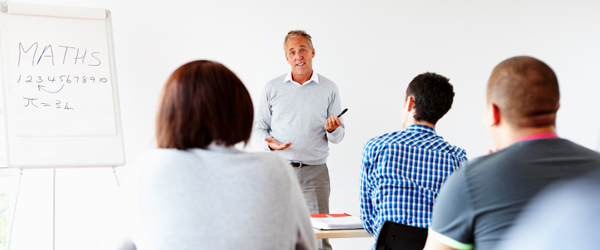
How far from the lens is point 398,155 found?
171 centimetres

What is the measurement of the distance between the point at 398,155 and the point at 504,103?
2.08 ft

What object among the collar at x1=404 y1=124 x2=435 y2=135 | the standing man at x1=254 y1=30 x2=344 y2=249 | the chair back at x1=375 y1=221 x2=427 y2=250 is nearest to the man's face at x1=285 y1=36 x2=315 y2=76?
the standing man at x1=254 y1=30 x2=344 y2=249

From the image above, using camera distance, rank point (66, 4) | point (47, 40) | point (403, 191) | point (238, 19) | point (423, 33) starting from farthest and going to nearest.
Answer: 1. point (423, 33)
2. point (238, 19)
3. point (66, 4)
4. point (47, 40)
5. point (403, 191)

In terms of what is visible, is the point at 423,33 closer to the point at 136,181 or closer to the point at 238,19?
the point at 238,19

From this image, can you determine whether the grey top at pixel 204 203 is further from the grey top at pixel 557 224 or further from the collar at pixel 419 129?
the collar at pixel 419 129

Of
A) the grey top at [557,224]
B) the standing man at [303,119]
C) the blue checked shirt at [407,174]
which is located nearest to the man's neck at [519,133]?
the grey top at [557,224]

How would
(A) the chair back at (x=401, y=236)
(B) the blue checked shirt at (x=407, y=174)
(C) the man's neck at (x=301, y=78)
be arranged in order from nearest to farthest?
(A) the chair back at (x=401, y=236) → (B) the blue checked shirt at (x=407, y=174) → (C) the man's neck at (x=301, y=78)

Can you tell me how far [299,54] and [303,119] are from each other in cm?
44

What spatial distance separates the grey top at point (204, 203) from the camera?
3.41 feet

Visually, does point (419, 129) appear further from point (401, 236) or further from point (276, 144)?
point (276, 144)

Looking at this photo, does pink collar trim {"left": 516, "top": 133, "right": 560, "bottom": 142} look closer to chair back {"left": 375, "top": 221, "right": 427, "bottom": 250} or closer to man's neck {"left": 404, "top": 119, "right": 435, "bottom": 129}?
chair back {"left": 375, "top": 221, "right": 427, "bottom": 250}

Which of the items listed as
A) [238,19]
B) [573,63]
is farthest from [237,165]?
[573,63]

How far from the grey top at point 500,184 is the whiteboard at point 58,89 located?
2.40 meters

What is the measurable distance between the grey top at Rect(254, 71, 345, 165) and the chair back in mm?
1579
